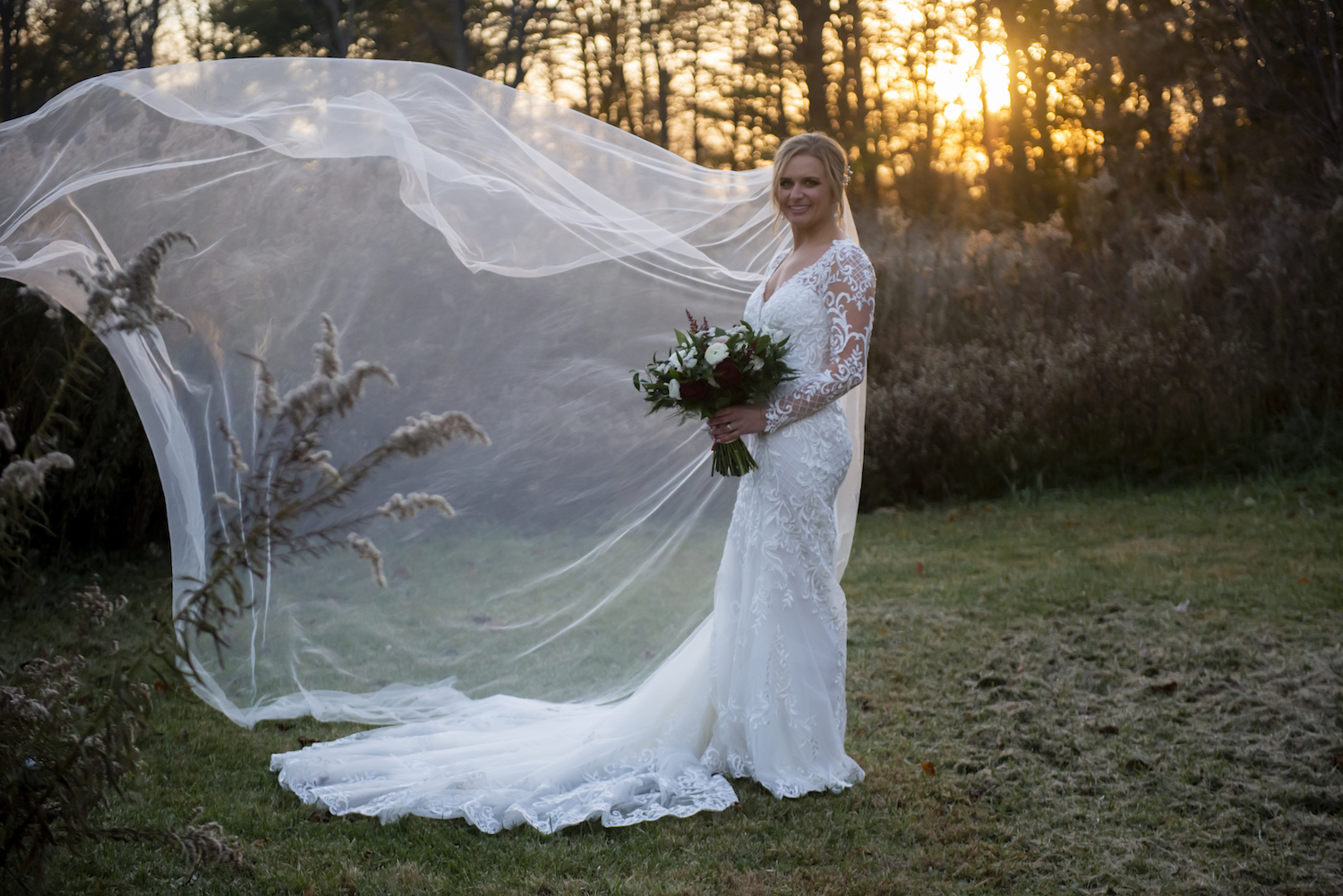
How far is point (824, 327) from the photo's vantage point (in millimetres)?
3844

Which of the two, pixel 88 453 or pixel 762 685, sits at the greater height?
pixel 88 453

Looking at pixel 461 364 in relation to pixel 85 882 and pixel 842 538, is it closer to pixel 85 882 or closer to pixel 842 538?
pixel 842 538

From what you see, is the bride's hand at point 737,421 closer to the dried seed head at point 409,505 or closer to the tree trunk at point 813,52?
the dried seed head at point 409,505

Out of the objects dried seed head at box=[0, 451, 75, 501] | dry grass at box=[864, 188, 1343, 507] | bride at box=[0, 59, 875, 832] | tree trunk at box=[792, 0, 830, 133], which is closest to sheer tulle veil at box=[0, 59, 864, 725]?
bride at box=[0, 59, 875, 832]

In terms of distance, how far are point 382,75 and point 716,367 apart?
1.96 meters

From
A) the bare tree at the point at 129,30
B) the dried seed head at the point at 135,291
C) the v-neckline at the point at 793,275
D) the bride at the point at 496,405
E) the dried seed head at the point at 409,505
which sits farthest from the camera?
the bare tree at the point at 129,30

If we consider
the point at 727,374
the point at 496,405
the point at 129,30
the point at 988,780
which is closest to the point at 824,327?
the point at 727,374

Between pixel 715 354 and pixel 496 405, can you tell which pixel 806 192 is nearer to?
pixel 715 354

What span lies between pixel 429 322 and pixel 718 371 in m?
1.44

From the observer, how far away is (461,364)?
441cm

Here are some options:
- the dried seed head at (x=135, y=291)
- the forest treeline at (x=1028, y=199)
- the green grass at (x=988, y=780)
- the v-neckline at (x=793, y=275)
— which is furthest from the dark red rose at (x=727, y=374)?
the forest treeline at (x=1028, y=199)

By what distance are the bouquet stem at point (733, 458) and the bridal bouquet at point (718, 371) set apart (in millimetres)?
185

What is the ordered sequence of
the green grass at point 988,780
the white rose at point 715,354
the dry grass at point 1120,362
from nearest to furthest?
1. the green grass at point 988,780
2. the white rose at point 715,354
3. the dry grass at point 1120,362

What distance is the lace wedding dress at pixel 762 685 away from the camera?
3725mm
